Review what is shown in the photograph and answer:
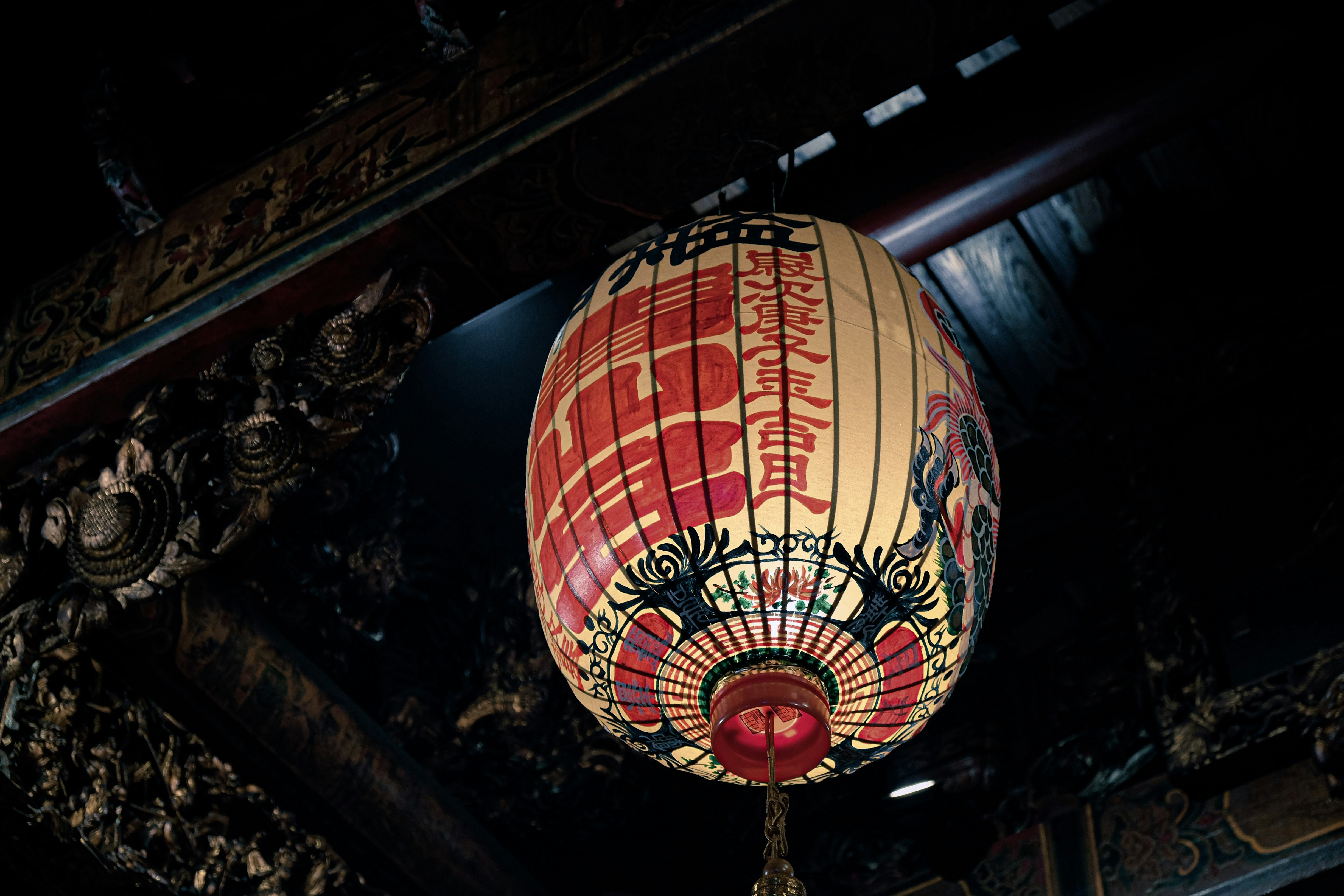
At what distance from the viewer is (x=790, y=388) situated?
150 centimetres

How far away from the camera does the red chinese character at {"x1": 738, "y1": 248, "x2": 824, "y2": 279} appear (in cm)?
165

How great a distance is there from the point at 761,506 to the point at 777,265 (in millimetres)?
407

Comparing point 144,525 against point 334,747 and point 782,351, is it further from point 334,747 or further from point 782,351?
point 782,351

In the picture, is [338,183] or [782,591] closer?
[782,591]

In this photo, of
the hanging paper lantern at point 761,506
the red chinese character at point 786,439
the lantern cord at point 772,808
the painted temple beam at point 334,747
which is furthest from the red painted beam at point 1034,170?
the painted temple beam at point 334,747

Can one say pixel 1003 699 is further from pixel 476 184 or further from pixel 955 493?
pixel 476 184

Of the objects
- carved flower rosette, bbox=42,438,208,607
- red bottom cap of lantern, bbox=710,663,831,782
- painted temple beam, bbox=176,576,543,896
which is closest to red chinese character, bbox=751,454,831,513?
Answer: red bottom cap of lantern, bbox=710,663,831,782

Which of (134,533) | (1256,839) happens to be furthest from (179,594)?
(1256,839)

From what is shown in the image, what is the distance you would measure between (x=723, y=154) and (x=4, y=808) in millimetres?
1999

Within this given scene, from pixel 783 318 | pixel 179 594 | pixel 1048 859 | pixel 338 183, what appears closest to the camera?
pixel 783 318

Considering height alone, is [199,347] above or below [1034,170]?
below

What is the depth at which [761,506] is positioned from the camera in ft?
4.78

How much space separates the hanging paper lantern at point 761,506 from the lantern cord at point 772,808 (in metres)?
0.02

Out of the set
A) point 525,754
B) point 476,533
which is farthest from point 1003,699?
point 476,533
